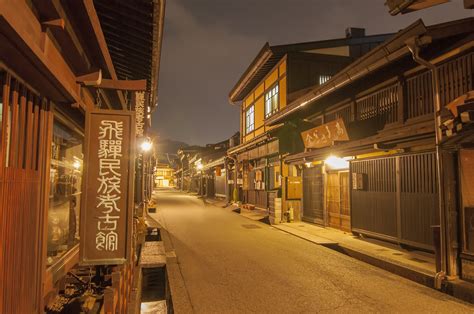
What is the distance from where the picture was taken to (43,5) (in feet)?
13.6

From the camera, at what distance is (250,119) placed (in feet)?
105

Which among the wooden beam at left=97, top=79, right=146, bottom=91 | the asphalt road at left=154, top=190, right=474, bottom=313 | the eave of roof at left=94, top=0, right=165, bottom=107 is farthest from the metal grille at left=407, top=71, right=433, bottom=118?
the wooden beam at left=97, top=79, right=146, bottom=91

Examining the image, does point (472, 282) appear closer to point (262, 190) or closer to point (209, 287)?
point (209, 287)

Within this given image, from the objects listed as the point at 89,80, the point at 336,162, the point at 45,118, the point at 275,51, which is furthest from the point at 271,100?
the point at 45,118

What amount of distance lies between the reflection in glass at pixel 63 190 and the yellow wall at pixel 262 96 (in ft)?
55.4

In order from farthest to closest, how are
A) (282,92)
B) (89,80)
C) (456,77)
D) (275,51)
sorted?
1. (282,92)
2. (275,51)
3. (456,77)
4. (89,80)

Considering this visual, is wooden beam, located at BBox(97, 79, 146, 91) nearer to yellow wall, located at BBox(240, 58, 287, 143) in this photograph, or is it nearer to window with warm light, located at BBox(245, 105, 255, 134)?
yellow wall, located at BBox(240, 58, 287, 143)

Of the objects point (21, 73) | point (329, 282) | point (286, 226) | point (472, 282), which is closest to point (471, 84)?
point (472, 282)

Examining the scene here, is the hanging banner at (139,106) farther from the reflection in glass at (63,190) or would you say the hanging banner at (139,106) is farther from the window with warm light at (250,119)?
the window with warm light at (250,119)

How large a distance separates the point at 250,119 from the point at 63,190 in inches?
1017

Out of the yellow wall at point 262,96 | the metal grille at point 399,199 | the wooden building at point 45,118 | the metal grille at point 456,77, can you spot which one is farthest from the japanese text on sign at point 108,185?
the yellow wall at point 262,96

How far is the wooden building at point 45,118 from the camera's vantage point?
3883mm

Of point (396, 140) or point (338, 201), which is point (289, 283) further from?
point (338, 201)

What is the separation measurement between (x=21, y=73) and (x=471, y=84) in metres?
10.2
